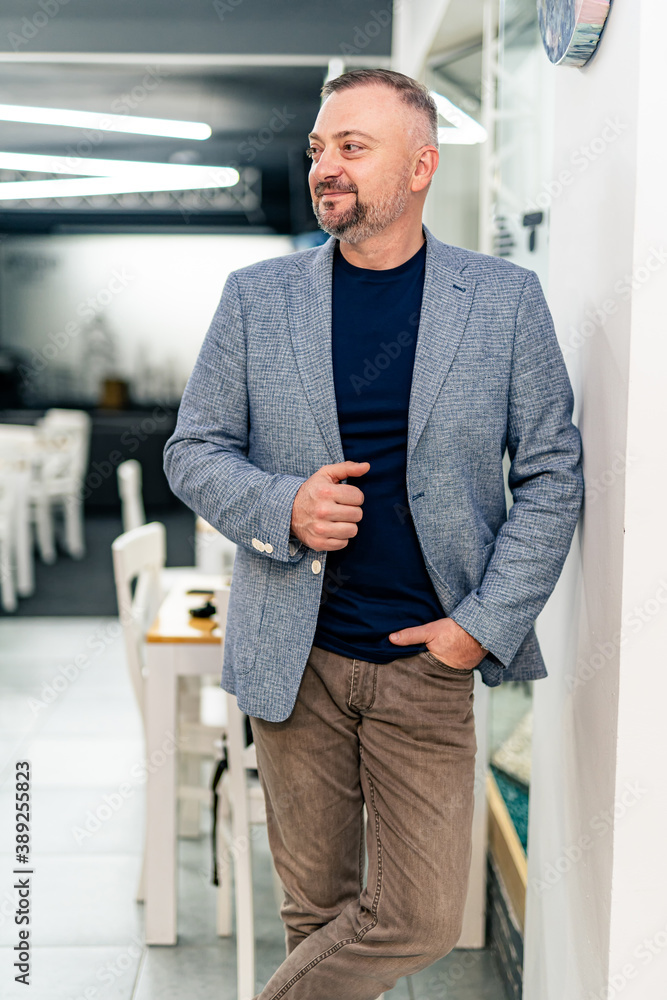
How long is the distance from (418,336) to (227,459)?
36 centimetres

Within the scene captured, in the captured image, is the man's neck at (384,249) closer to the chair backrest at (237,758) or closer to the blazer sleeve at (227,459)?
the blazer sleeve at (227,459)

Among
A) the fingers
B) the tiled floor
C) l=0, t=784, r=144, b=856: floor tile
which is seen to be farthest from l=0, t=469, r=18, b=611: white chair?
the fingers

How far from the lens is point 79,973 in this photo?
226 cm

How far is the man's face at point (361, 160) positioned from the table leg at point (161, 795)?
1.33 m

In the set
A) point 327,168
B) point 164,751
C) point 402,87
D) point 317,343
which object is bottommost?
point 164,751

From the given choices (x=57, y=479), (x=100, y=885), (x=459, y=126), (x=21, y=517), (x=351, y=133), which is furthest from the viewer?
(x=57, y=479)

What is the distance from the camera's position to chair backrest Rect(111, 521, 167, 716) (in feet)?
8.37

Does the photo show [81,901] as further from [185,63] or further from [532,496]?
[185,63]

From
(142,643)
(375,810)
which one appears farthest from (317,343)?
(142,643)

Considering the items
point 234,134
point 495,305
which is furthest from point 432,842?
point 234,134

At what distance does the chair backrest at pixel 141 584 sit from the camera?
100 inches

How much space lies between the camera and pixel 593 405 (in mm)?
1470

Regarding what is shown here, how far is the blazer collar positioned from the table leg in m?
1.15

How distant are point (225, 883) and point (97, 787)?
102cm
